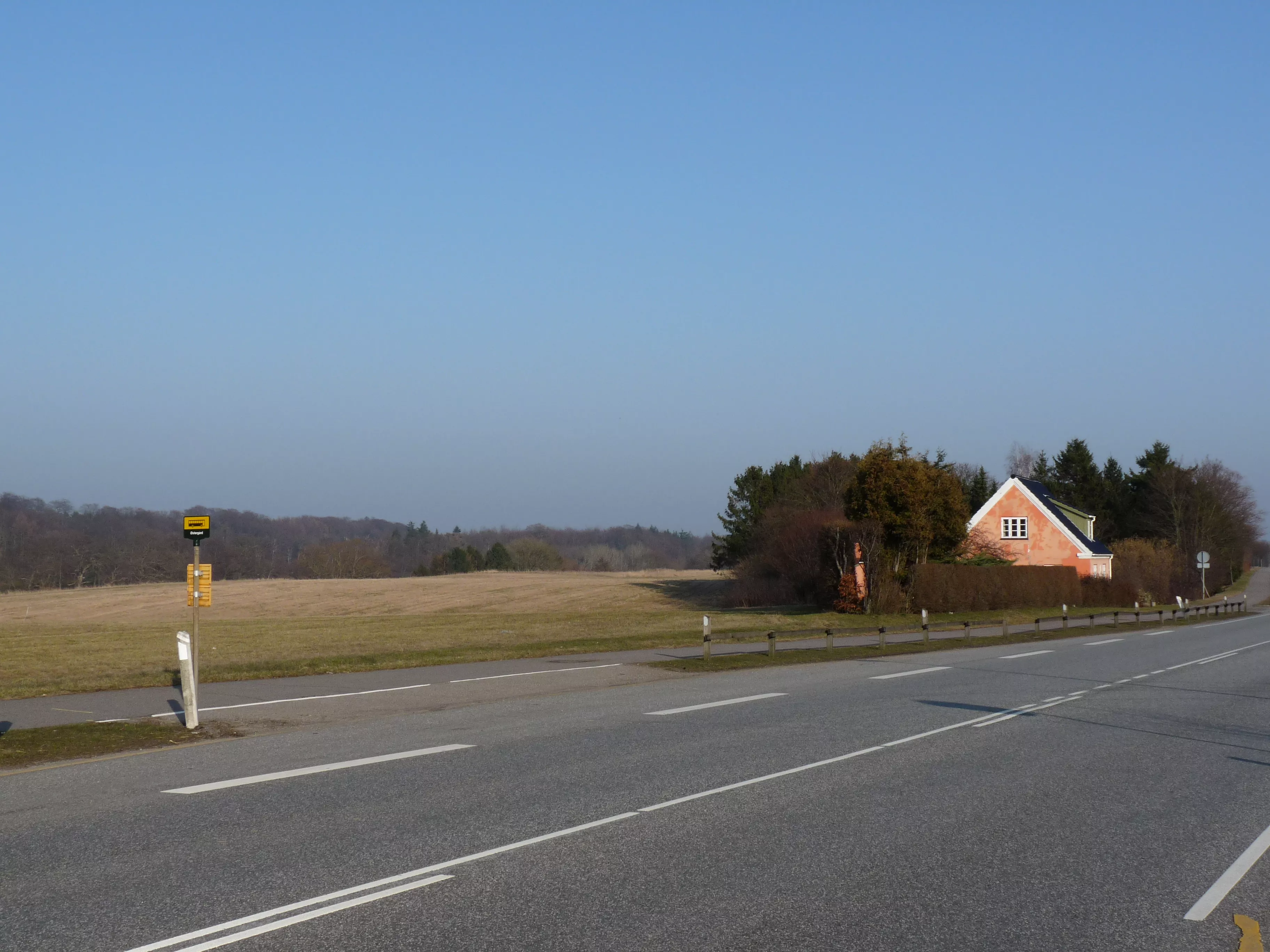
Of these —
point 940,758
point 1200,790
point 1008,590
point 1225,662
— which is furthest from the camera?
point 1008,590

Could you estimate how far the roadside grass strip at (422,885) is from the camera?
5.38 m

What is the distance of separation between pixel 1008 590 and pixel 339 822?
43.4 m

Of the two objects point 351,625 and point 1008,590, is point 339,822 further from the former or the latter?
point 1008,590

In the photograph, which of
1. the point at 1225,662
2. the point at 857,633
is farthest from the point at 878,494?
the point at 1225,662

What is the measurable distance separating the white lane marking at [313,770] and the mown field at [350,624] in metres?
8.15

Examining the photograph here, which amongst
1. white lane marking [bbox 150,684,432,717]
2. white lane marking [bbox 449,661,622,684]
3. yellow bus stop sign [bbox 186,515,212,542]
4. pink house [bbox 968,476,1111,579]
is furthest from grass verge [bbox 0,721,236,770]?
pink house [bbox 968,476,1111,579]

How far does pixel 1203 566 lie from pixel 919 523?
36.0 meters

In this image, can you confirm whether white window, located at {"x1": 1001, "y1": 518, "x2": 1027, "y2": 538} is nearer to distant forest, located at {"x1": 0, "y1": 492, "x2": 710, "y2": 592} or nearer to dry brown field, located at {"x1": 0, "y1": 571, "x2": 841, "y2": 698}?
dry brown field, located at {"x1": 0, "y1": 571, "x2": 841, "y2": 698}

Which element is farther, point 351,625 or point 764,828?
point 351,625

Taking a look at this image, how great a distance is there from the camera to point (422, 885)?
248 inches

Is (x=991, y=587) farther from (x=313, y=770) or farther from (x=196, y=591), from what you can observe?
(x=313, y=770)

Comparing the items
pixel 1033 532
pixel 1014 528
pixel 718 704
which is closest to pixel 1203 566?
pixel 1033 532

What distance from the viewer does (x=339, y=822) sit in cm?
795

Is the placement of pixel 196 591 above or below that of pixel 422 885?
above
